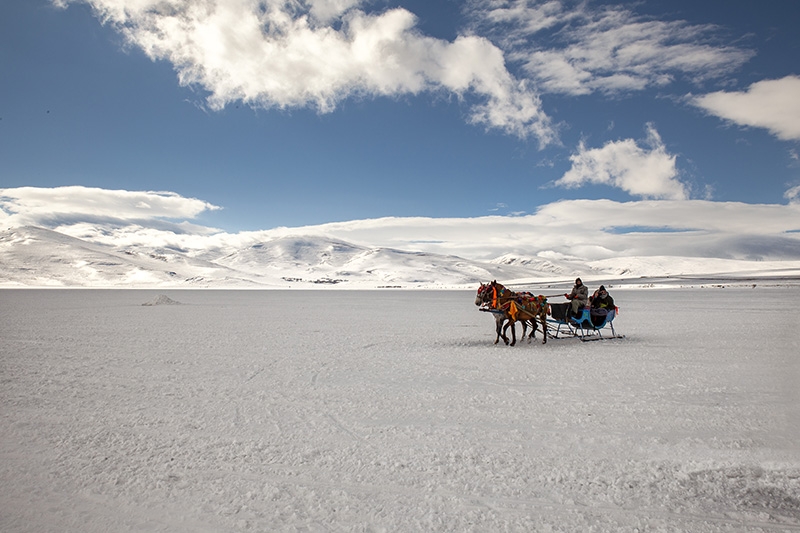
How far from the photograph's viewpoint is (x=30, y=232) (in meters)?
194

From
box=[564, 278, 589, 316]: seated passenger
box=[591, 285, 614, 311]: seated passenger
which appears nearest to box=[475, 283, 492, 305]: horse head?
box=[564, 278, 589, 316]: seated passenger

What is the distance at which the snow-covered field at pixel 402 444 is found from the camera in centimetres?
383

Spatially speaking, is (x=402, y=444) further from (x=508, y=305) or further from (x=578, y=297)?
(x=578, y=297)

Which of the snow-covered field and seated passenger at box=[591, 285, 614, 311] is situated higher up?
seated passenger at box=[591, 285, 614, 311]

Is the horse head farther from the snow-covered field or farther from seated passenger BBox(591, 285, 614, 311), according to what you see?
seated passenger BBox(591, 285, 614, 311)

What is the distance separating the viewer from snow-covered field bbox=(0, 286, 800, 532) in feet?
12.6

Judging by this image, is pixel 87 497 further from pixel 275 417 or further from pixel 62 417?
pixel 62 417

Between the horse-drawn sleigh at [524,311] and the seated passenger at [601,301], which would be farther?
the seated passenger at [601,301]

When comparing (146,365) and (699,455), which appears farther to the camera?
(146,365)

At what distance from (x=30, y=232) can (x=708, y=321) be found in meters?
238

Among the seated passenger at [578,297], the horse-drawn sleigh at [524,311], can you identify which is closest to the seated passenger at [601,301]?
the horse-drawn sleigh at [524,311]

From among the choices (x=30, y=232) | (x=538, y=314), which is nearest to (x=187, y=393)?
(x=538, y=314)

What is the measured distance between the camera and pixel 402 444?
526cm

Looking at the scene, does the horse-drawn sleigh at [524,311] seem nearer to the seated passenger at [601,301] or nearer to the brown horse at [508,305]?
the brown horse at [508,305]
